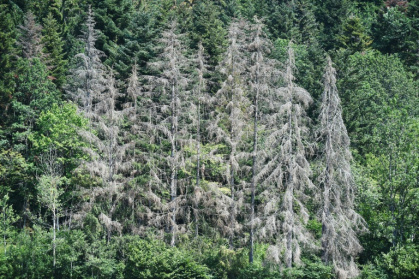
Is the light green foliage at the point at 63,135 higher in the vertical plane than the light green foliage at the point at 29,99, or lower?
lower

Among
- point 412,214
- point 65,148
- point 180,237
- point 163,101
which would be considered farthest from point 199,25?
point 412,214

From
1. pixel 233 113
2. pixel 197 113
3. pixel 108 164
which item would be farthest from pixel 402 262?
pixel 108 164

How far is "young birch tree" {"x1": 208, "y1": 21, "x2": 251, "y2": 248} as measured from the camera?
35.9 m

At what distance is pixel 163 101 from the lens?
3950 centimetres

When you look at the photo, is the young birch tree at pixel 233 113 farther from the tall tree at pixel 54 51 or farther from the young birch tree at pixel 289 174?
the tall tree at pixel 54 51

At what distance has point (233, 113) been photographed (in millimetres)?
36094

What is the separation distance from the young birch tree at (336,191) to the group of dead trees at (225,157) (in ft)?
0.22

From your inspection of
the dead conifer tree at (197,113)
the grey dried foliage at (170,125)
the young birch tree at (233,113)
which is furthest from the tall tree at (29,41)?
the young birch tree at (233,113)

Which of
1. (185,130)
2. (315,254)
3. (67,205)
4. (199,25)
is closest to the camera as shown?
(315,254)

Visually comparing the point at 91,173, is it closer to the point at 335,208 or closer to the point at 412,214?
the point at 335,208

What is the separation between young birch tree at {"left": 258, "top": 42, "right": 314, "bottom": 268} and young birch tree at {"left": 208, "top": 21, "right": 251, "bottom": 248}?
10.3 feet

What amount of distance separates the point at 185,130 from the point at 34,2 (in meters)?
35.5

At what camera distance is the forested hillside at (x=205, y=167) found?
1284 inches

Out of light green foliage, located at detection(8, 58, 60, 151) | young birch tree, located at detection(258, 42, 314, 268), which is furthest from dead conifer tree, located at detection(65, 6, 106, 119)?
young birch tree, located at detection(258, 42, 314, 268)
